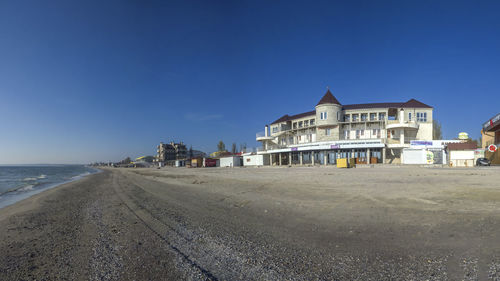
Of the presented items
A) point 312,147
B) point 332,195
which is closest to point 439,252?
point 332,195

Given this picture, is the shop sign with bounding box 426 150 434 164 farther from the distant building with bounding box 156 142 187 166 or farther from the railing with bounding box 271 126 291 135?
the distant building with bounding box 156 142 187 166

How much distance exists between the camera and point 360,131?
46.0 meters

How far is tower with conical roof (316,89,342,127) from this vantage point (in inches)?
1819

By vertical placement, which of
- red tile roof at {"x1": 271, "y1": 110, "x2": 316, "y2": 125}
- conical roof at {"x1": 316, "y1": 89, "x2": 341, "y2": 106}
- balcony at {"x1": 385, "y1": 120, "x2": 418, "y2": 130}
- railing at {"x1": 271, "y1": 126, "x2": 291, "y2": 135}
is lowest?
balcony at {"x1": 385, "y1": 120, "x2": 418, "y2": 130}

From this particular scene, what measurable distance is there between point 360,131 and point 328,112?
811cm

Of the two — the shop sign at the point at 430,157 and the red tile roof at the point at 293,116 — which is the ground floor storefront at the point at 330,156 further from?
the red tile roof at the point at 293,116

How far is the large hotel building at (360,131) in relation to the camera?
41188mm

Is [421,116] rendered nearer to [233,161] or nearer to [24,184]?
[233,161]

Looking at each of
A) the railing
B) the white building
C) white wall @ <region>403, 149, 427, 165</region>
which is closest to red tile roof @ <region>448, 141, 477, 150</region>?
white wall @ <region>403, 149, 427, 165</region>

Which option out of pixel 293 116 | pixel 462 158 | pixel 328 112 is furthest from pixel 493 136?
pixel 293 116

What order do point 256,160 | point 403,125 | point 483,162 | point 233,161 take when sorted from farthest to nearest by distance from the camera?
1. point 233,161
2. point 256,160
3. point 403,125
4. point 483,162

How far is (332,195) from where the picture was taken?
32.2 feet

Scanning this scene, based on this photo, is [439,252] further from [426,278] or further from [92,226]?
[92,226]

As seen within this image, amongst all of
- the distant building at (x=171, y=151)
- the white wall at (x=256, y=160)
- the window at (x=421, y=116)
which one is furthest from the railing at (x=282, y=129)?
the distant building at (x=171, y=151)
